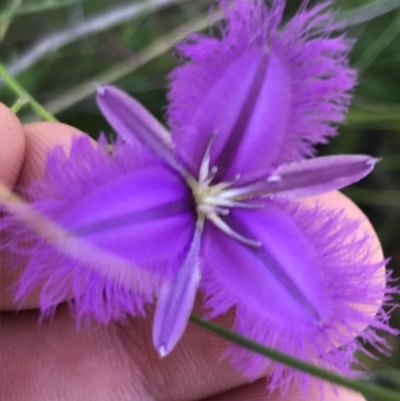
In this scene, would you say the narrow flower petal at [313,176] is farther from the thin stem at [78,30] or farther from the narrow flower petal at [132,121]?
the thin stem at [78,30]

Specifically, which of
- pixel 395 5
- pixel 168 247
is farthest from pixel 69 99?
pixel 395 5

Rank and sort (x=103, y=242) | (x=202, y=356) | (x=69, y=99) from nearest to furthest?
(x=103, y=242), (x=202, y=356), (x=69, y=99)

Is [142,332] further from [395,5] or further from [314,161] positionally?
[395,5]

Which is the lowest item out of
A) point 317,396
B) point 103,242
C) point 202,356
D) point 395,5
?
point 317,396

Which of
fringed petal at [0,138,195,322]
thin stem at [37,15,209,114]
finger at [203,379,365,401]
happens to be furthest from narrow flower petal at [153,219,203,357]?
thin stem at [37,15,209,114]

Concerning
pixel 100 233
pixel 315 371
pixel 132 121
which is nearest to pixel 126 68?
pixel 132 121

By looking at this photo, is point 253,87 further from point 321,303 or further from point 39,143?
point 39,143

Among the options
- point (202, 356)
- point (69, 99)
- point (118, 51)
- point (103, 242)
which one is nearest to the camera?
point (103, 242)
